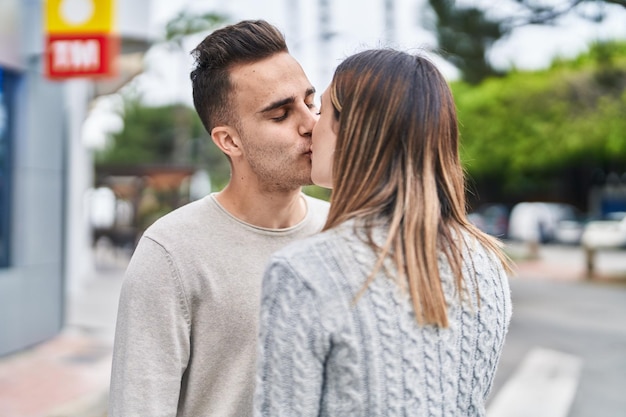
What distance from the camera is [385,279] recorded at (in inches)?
45.7

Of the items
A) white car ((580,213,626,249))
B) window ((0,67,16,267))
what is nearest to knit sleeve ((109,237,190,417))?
window ((0,67,16,267))

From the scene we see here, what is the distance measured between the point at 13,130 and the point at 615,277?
1426cm

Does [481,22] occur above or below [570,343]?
above

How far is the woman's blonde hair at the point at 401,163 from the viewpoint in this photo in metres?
1.18

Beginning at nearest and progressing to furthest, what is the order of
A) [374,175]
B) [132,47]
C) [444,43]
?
[374,175]
[132,47]
[444,43]

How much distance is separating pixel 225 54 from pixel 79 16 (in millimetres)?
6163

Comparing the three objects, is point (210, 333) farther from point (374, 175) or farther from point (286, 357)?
point (374, 175)

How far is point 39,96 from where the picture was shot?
26.1 ft

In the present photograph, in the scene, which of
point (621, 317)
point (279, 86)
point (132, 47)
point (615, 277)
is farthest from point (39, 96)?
point (615, 277)

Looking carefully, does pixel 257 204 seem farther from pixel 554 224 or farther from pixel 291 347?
pixel 554 224

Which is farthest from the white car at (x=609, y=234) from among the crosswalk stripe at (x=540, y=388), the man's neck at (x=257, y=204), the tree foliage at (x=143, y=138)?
the tree foliage at (x=143, y=138)

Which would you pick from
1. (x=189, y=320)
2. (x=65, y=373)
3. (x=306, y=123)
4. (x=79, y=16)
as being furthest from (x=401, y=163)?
(x=79, y=16)

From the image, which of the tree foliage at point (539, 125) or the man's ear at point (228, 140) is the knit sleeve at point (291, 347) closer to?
the man's ear at point (228, 140)

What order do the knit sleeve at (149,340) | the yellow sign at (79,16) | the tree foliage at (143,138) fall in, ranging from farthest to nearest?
1. the tree foliage at (143,138)
2. the yellow sign at (79,16)
3. the knit sleeve at (149,340)
